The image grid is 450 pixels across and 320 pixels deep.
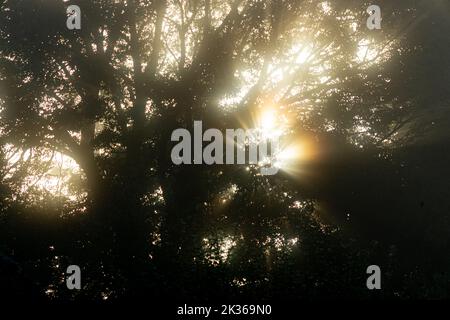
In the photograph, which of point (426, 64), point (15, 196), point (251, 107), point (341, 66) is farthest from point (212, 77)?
point (15, 196)

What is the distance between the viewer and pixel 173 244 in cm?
1410

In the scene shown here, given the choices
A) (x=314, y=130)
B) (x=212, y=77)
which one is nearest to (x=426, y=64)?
(x=314, y=130)

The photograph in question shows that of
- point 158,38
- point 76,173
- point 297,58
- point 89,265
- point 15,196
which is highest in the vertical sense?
point 158,38

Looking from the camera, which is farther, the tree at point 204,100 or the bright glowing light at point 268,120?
the bright glowing light at point 268,120

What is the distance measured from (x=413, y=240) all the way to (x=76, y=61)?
49.2 ft

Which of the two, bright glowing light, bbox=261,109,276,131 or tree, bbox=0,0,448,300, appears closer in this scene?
tree, bbox=0,0,448,300

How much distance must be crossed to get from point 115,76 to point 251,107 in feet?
19.4

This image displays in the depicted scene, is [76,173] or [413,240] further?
[76,173]

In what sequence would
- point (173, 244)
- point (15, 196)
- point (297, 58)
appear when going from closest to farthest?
point (173, 244)
point (15, 196)
point (297, 58)

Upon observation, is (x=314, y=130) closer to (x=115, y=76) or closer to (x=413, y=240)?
(x=413, y=240)

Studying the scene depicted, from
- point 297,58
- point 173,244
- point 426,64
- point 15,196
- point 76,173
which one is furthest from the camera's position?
point 76,173

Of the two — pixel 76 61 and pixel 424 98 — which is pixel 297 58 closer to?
pixel 424 98

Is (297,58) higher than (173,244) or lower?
higher

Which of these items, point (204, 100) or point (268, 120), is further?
point (268, 120)
